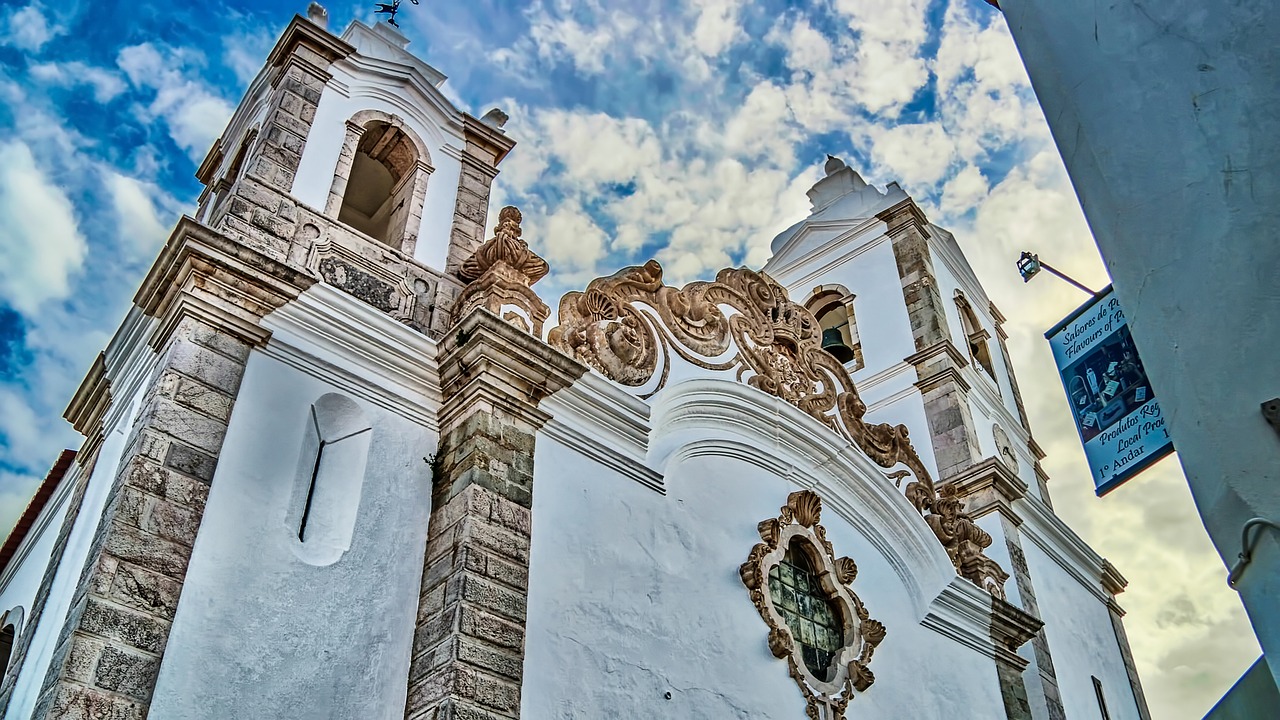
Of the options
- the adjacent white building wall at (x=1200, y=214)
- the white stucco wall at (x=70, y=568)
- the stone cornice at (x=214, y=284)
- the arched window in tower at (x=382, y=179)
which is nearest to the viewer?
the adjacent white building wall at (x=1200, y=214)

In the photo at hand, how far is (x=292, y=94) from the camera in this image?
9406 millimetres

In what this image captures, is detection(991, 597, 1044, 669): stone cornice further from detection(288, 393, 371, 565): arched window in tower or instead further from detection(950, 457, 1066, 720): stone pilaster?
detection(288, 393, 371, 565): arched window in tower

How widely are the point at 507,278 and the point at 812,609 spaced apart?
4.01 meters

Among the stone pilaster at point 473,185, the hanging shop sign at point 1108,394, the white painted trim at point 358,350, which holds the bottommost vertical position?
the hanging shop sign at point 1108,394

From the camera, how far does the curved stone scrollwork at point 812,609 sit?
8.70m

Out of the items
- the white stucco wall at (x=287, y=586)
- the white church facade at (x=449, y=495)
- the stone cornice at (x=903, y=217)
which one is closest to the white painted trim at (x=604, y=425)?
the white church facade at (x=449, y=495)

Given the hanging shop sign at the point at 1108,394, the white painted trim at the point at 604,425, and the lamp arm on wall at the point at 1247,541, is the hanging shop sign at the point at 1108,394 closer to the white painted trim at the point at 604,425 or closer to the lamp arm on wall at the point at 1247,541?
the lamp arm on wall at the point at 1247,541

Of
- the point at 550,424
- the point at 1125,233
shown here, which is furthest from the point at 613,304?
the point at 1125,233

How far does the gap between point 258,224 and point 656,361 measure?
3.58 metres

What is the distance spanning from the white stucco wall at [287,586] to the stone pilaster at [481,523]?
0.20 metres

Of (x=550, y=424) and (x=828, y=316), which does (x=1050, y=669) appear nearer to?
(x=828, y=316)

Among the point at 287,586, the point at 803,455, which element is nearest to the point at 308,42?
Result: the point at 287,586

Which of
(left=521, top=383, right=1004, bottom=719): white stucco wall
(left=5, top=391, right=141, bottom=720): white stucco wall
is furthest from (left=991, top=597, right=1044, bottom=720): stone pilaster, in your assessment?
(left=5, top=391, right=141, bottom=720): white stucco wall

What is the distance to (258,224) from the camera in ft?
26.9
